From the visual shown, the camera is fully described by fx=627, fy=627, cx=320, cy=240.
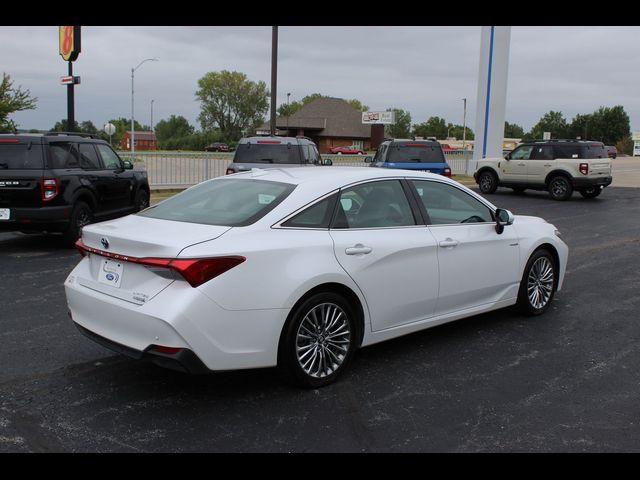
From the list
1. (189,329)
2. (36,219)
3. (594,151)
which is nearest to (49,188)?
(36,219)

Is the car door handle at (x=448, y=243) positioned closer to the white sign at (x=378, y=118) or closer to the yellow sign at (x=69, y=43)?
the yellow sign at (x=69, y=43)

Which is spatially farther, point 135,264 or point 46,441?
point 135,264

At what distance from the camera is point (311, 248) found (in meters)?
4.21

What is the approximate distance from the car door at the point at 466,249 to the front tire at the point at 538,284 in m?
0.17

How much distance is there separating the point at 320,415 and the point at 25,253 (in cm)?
720

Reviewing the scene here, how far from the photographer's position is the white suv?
19.3 metres

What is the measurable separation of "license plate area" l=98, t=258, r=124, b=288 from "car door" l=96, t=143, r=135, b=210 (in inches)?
276

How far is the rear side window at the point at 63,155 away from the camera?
31.3 feet

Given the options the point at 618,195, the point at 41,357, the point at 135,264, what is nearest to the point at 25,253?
the point at 41,357

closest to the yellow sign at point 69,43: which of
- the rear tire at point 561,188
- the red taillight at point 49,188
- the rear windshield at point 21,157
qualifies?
the rear windshield at point 21,157

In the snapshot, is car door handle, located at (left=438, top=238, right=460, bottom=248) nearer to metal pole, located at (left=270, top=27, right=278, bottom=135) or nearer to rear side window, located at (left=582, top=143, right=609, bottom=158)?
rear side window, located at (left=582, top=143, right=609, bottom=158)
